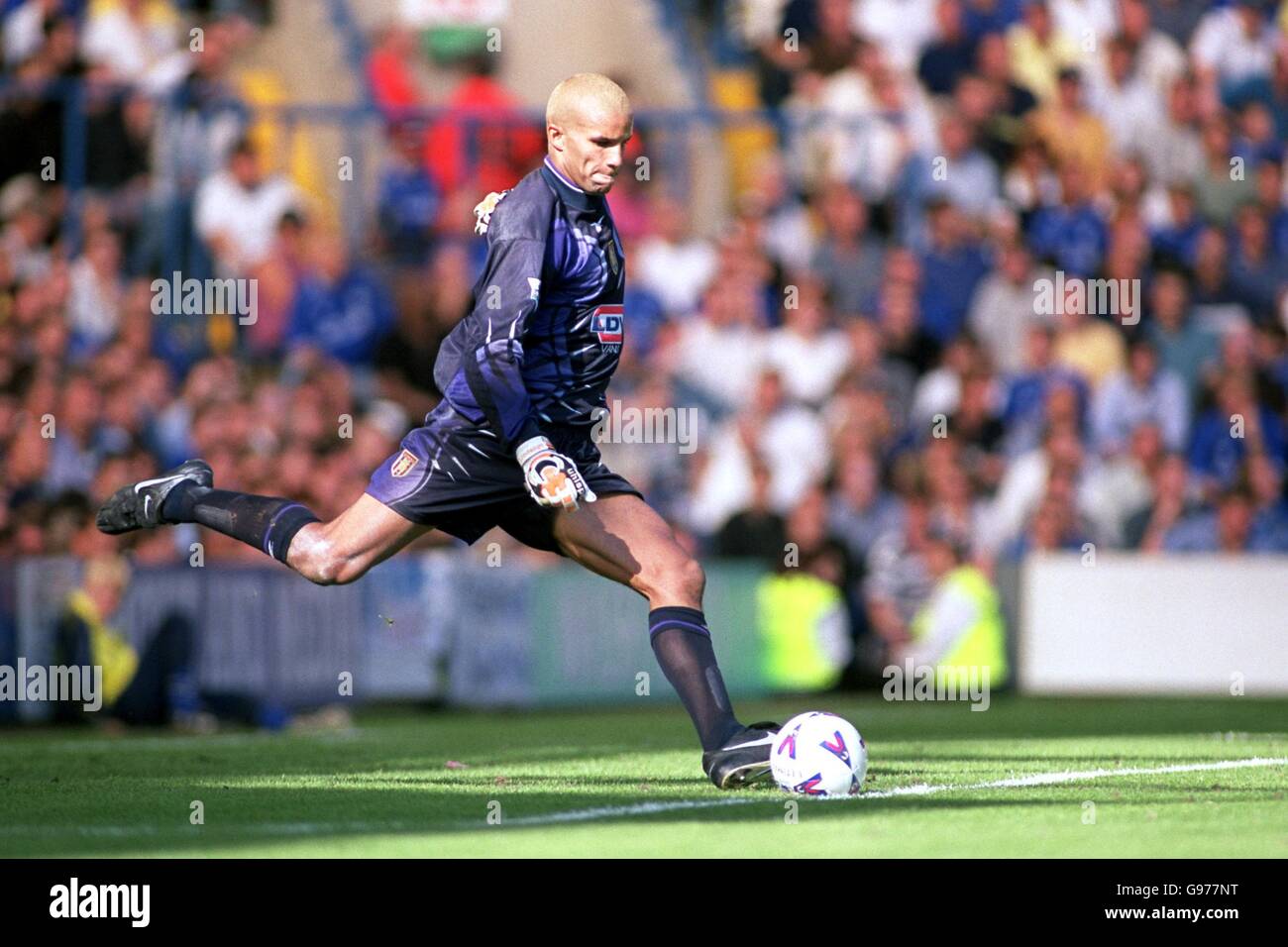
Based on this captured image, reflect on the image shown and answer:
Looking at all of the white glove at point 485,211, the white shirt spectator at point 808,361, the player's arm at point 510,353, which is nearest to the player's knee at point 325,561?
the player's arm at point 510,353

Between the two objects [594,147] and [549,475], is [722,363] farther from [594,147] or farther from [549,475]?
[549,475]

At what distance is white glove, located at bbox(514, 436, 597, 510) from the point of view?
736 cm

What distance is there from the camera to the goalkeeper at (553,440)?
7.62m

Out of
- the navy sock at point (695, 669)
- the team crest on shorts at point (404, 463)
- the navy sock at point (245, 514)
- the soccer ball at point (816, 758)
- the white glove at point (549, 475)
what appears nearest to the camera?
the white glove at point (549, 475)

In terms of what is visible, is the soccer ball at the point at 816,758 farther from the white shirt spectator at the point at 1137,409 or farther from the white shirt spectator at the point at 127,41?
the white shirt spectator at the point at 127,41

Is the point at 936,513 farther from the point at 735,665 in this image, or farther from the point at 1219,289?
the point at 1219,289

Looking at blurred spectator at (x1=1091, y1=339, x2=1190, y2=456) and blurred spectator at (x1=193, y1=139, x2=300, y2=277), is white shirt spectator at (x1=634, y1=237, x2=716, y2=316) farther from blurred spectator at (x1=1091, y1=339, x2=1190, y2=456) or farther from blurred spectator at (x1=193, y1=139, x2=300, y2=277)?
blurred spectator at (x1=1091, y1=339, x2=1190, y2=456)

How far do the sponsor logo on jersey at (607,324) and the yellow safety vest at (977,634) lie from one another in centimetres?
797

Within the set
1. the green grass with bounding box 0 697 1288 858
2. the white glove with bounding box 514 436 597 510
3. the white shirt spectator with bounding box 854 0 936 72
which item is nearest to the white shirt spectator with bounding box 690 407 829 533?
the green grass with bounding box 0 697 1288 858

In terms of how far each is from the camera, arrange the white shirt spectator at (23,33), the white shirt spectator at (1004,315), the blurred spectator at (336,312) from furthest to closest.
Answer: the white shirt spectator at (1004,315) → the white shirt spectator at (23,33) → the blurred spectator at (336,312)

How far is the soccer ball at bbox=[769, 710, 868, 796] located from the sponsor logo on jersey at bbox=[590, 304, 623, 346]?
64.6 inches

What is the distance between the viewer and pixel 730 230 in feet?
58.1

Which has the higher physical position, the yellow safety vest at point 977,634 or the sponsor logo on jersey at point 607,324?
the sponsor logo on jersey at point 607,324
